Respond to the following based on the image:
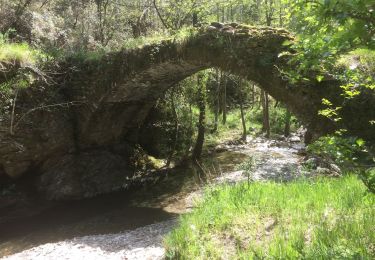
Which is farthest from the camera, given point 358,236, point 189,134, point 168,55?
point 189,134

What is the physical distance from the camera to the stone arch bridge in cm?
837

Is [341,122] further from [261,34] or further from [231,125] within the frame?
[231,125]

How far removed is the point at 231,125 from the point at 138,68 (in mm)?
12323

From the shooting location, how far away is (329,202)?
15.4 ft

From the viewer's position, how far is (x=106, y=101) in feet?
42.0

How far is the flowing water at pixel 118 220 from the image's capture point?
728cm

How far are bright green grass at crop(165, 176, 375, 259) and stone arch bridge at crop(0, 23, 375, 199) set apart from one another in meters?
2.56

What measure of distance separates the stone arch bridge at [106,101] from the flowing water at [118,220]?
1.48 metres

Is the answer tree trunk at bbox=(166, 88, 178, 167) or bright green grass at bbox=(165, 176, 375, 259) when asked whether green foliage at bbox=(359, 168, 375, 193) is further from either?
tree trunk at bbox=(166, 88, 178, 167)

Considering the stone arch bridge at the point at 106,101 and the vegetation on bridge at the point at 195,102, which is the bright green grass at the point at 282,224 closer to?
the vegetation on bridge at the point at 195,102

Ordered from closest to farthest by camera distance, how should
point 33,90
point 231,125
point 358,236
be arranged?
point 358,236
point 33,90
point 231,125

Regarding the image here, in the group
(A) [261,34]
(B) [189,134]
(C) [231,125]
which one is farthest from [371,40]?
(C) [231,125]

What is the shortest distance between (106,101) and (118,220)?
15.5 feet

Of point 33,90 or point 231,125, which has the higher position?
point 33,90
